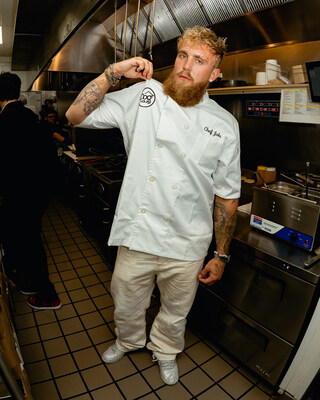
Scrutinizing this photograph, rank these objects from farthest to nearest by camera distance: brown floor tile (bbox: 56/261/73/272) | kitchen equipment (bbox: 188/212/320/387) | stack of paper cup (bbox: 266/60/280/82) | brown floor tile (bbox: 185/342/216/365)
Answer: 1. brown floor tile (bbox: 56/261/73/272)
2. stack of paper cup (bbox: 266/60/280/82)
3. brown floor tile (bbox: 185/342/216/365)
4. kitchen equipment (bbox: 188/212/320/387)

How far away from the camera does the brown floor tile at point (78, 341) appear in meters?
1.88

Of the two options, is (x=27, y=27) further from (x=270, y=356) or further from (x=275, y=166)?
(x=270, y=356)

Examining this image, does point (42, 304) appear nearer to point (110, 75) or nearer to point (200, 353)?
point (200, 353)

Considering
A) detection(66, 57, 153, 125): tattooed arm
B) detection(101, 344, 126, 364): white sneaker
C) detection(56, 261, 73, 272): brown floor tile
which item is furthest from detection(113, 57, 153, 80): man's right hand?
detection(56, 261, 73, 272): brown floor tile

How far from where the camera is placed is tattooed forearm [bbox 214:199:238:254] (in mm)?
1558

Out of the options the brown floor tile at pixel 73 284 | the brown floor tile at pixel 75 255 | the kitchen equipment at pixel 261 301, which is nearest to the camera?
the kitchen equipment at pixel 261 301

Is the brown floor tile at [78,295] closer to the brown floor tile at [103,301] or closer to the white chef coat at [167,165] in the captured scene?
the brown floor tile at [103,301]

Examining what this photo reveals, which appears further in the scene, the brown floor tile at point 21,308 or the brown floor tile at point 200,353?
the brown floor tile at point 21,308

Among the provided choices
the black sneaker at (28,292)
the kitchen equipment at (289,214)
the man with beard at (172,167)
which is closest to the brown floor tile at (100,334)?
the man with beard at (172,167)

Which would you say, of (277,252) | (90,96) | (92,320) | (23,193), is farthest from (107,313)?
(90,96)

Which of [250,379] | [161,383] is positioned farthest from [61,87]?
[250,379]

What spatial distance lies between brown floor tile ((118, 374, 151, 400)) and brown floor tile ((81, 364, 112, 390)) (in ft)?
0.29

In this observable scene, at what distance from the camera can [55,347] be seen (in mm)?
1870

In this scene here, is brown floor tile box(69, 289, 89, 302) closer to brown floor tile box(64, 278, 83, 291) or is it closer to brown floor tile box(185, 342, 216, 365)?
brown floor tile box(64, 278, 83, 291)
